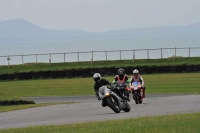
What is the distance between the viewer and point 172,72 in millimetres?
57312

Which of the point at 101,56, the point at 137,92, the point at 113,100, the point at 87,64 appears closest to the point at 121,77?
the point at 137,92

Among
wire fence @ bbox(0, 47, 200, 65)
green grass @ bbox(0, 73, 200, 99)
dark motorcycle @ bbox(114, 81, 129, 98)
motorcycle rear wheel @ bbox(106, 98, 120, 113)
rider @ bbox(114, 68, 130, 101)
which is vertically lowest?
green grass @ bbox(0, 73, 200, 99)

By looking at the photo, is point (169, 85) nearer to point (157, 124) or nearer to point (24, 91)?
point (24, 91)

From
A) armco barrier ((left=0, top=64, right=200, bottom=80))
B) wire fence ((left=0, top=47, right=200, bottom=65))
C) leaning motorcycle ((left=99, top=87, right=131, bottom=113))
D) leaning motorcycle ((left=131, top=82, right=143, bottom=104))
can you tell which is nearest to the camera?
leaning motorcycle ((left=99, top=87, right=131, bottom=113))

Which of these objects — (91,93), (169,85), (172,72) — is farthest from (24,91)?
(172,72)

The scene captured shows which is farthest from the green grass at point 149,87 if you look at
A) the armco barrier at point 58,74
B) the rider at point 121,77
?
the rider at point 121,77

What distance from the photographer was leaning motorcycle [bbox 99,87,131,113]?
21.0 meters

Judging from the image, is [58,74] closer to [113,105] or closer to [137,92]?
[137,92]

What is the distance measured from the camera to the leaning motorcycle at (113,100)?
2097cm

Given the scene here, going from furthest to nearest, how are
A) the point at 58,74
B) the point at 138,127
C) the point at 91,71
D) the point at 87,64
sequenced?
the point at 87,64 < the point at 58,74 < the point at 91,71 < the point at 138,127

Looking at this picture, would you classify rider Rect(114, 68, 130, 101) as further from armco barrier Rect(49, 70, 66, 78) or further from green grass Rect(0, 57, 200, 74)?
green grass Rect(0, 57, 200, 74)

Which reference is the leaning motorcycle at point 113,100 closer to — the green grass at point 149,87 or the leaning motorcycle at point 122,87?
the leaning motorcycle at point 122,87

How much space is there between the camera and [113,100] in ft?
71.8

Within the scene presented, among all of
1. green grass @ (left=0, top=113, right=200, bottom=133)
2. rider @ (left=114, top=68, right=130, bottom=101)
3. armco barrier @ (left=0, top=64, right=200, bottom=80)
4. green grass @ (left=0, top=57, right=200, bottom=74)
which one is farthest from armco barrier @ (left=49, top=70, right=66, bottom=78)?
green grass @ (left=0, top=113, right=200, bottom=133)
